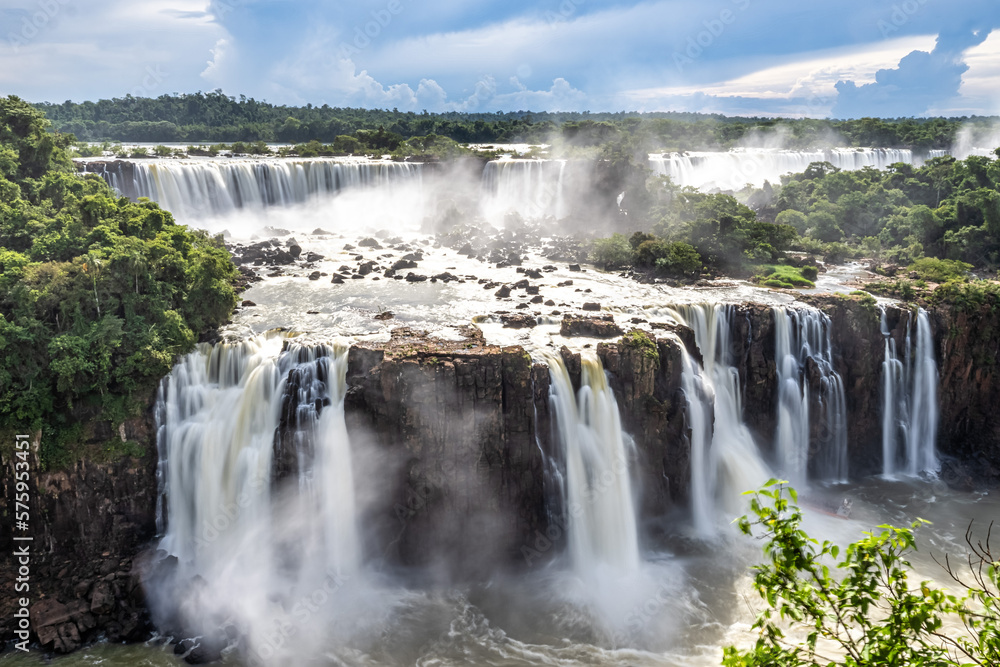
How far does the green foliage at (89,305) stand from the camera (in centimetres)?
1784

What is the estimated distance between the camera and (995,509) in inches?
883

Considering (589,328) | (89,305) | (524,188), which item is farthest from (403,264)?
(524,188)

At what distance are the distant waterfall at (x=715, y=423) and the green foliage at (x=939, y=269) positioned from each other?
11951mm

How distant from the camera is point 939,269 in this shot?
29.7 meters

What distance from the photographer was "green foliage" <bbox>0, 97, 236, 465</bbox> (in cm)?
1784

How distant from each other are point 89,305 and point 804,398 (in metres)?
23.8

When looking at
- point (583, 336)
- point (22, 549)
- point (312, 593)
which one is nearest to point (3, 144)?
point (22, 549)

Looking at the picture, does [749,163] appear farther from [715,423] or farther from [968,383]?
[715,423]

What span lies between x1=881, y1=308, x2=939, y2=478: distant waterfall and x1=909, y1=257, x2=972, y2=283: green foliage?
5.16 meters

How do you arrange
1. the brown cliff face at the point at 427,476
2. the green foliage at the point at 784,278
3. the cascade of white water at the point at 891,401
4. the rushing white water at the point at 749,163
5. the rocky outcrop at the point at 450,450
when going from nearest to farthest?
the brown cliff face at the point at 427,476 → the rocky outcrop at the point at 450,450 → the cascade of white water at the point at 891,401 → the green foliage at the point at 784,278 → the rushing white water at the point at 749,163

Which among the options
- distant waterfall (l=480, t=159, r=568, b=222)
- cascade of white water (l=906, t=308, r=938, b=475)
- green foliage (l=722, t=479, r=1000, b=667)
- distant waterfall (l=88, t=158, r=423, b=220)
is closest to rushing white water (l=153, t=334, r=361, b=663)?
green foliage (l=722, t=479, r=1000, b=667)

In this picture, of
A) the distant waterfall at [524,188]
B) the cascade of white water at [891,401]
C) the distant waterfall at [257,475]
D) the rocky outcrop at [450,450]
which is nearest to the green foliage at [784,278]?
the cascade of white water at [891,401]

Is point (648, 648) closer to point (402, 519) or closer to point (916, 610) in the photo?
point (402, 519)

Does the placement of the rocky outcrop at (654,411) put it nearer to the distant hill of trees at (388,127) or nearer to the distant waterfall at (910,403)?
the distant waterfall at (910,403)
